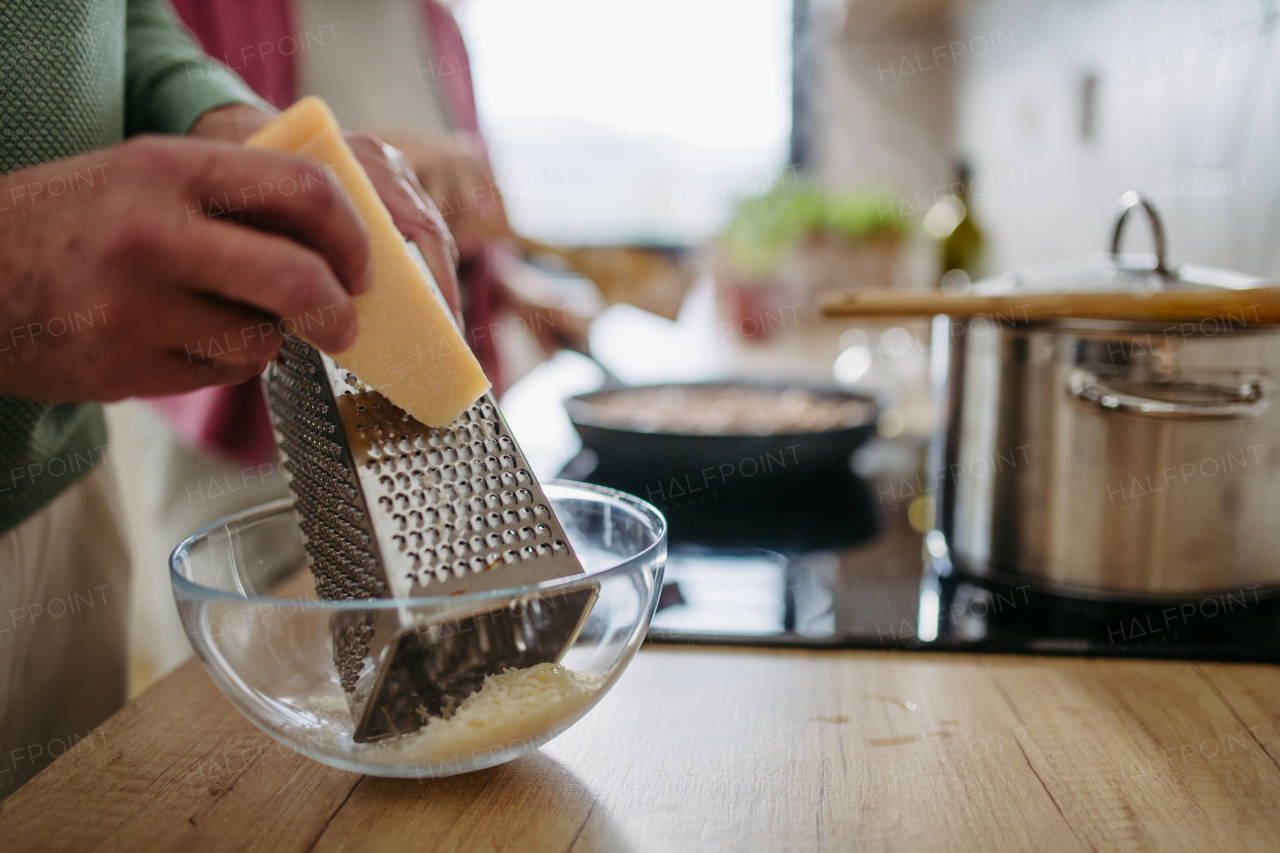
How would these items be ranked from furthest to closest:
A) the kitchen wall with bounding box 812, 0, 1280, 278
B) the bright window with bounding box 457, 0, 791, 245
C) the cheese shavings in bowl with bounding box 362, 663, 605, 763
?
the bright window with bounding box 457, 0, 791, 245, the kitchen wall with bounding box 812, 0, 1280, 278, the cheese shavings in bowl with bounding box 362, 663, 605, 763

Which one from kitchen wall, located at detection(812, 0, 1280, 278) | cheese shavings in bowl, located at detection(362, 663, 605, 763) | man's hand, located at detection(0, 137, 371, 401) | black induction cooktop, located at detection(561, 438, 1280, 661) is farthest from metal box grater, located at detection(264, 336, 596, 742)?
kitchen wall, located at detection(812, 0, 1280, 278)

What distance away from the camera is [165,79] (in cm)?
67

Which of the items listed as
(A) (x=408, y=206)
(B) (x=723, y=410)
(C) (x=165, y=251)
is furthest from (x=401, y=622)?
Result: (B) (x=723, y=410)

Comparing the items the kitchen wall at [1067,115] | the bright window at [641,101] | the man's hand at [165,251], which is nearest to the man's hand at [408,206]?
the man's hand at [165,251]

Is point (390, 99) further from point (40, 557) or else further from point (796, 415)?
point (40, 557)

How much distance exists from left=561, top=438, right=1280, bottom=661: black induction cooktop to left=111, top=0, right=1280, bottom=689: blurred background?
0.03 metres

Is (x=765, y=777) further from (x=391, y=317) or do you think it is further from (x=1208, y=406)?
(x=1208, y=406)

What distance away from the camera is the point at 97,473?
30.3 inches

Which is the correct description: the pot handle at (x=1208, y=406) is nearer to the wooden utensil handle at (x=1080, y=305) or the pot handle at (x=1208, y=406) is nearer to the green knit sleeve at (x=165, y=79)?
the wooden utensil handle at (x=1080, y=305)

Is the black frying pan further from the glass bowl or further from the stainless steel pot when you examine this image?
the glass bowl

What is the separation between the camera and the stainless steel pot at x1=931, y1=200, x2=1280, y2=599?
23.6 inches

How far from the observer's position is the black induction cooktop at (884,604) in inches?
24.3

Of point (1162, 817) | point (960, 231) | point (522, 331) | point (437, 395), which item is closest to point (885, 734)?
point (1162, 817)

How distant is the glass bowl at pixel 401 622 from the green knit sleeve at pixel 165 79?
34cm
